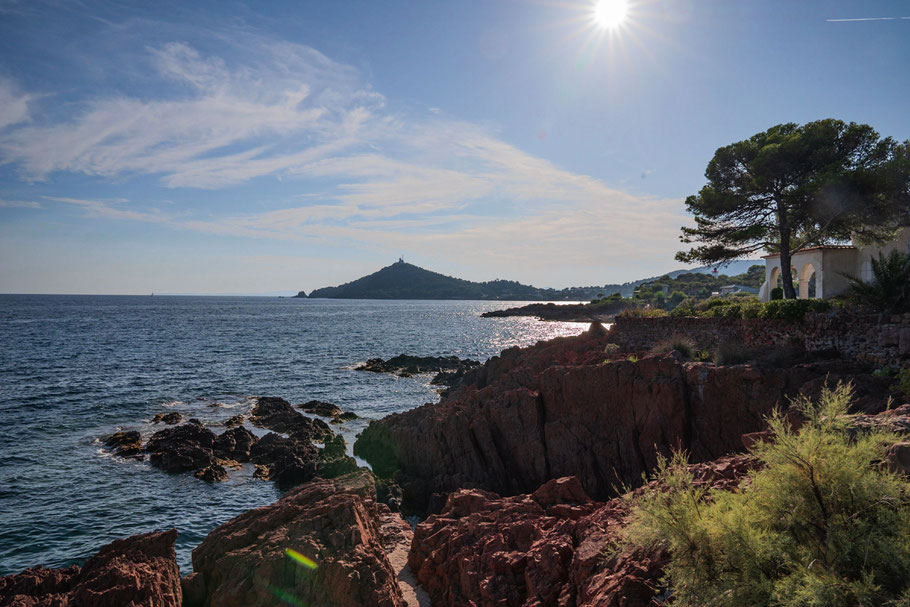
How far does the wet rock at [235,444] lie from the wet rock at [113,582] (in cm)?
1434

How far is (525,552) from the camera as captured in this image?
356 inches

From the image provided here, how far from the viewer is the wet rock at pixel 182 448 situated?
21.2 metres

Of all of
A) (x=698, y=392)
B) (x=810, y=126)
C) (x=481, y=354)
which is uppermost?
(x=810, y=126)

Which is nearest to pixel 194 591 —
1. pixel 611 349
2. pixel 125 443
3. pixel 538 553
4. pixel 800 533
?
pixel 538 553

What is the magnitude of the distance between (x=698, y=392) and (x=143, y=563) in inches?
559

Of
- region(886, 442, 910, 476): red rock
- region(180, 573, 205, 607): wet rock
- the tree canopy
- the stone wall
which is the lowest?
region(180, 573, 205, 607): wet rock

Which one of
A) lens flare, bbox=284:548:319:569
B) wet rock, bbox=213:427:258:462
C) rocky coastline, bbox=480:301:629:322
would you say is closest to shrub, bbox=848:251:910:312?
lens flare, bbox=284:548:319:569

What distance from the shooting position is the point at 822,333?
55.9ft

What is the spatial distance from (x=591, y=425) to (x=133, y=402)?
2953 cm

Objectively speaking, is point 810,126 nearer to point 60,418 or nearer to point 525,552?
point 525,552

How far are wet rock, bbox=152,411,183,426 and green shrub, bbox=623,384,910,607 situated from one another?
28.5 m

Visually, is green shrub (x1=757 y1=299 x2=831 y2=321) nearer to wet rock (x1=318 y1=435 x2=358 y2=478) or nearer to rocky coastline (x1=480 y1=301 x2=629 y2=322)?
wet rock (x1=318 y1=435 x2=358 y2=478)

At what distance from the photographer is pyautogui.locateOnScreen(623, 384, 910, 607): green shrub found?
4.62m

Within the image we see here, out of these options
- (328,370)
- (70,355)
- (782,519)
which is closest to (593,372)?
(782,519)
